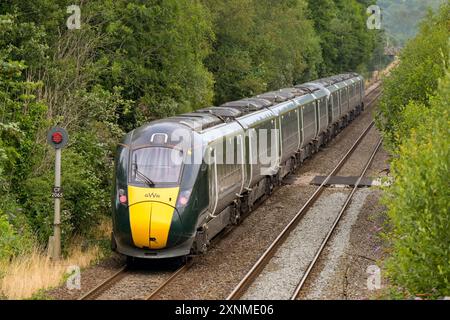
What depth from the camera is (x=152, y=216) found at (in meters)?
15.5

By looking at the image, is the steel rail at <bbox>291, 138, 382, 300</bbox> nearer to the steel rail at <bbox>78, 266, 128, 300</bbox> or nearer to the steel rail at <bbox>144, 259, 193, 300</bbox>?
the steel rail at <bbox>144, 259, 193, 300</bbox>

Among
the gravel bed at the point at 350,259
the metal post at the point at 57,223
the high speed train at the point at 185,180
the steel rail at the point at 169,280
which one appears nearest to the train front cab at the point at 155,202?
the high speed train at the point at 185,180

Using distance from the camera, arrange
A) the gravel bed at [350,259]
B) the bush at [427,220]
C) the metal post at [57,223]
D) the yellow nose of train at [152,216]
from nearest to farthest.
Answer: the bush at [427,220]
the gravel bed at [350,259]
the yellow nose of train at [152,216]
the metal post at [57,223]

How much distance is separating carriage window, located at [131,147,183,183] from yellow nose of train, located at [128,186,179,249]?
309 mm

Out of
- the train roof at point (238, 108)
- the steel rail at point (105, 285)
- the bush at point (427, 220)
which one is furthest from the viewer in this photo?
the train roof at point (238, 108)

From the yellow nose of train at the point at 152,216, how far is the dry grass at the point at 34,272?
1.70 metres

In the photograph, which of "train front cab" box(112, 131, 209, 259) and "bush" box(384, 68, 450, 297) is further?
"train front cab" box(112, 131, 209, 259)

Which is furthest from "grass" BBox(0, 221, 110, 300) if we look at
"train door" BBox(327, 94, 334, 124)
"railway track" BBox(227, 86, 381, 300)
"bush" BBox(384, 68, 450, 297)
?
"train door" BBox(327, 94, 334, 124)

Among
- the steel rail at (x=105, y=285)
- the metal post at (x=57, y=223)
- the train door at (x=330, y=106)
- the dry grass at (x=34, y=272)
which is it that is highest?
the train door at (x=330, y=106)

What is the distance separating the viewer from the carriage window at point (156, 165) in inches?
625

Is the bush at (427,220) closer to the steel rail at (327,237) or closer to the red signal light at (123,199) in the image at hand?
the steel rail at (327,237)

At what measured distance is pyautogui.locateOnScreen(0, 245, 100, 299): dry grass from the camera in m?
14.0

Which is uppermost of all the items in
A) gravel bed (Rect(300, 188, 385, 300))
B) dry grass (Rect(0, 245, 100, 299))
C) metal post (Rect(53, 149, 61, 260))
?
metal post (Rect(53, 149, 61, 260))

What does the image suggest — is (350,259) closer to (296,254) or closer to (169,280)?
(296,254)
